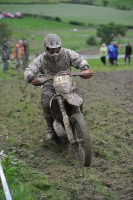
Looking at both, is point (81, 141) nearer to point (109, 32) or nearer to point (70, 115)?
point (70, 115)

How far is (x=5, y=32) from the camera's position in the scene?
14.6 metres

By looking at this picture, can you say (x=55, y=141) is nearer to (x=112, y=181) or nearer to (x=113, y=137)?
(x=113, y=137)

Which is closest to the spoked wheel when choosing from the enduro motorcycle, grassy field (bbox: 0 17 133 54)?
the enduro motorcycle

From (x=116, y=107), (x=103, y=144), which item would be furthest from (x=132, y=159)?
(x=116, y=107)

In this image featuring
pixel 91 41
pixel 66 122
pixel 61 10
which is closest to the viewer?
pixel 66 122

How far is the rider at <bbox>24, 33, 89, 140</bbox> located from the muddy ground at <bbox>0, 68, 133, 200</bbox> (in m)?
0.85

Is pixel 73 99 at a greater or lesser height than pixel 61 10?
lesser

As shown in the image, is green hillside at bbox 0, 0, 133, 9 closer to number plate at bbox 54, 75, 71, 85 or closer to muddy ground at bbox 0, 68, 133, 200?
muddy ground at bbox 0, 68, 133, 200

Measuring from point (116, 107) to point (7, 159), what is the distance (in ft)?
20.5

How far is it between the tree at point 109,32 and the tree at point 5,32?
33.4 meters

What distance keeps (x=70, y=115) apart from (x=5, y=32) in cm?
733

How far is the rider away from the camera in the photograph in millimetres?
8211

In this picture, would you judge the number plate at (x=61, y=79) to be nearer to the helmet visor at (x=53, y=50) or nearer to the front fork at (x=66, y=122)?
Result: the front fork at (x=66, y=122)

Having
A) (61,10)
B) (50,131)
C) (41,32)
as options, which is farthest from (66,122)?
(61,10)
